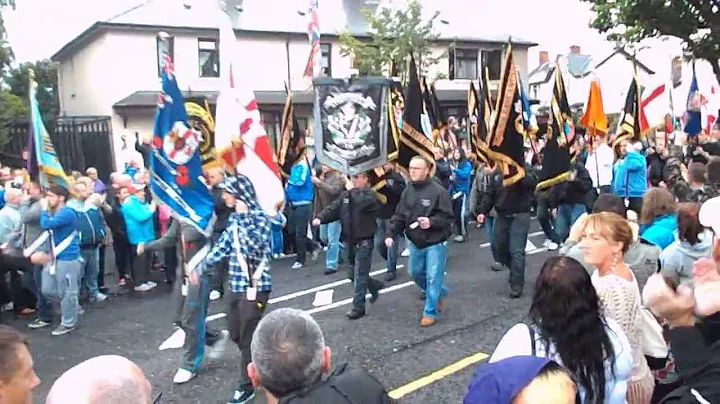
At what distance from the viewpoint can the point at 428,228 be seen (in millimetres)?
7543

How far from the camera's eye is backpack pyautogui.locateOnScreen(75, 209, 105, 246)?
29.4 ft

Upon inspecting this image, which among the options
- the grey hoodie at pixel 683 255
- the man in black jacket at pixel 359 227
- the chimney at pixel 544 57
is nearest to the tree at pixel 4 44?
the man in black jacket at pixel 359 227

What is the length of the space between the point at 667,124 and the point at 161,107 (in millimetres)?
12626

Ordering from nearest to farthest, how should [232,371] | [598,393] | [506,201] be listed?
[598,393] → [232,371] → [506,201]

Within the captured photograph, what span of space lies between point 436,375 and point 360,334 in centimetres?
Result: 140

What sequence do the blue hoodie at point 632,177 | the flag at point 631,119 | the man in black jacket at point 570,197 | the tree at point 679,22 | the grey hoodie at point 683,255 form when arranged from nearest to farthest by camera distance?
the grey hoodie at point 683,255
the man in black jacket at point 570,197
the blue hoodie at point 632,177
the flag at point 631,119
the tree at point 679,22

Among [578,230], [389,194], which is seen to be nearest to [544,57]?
[389,194]

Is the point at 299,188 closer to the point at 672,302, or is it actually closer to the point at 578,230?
the point at 578,230

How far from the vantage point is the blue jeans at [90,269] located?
30.0 feet

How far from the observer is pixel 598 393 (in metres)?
2.95

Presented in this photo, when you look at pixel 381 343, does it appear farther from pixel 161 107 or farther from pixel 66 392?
pixel 66 392

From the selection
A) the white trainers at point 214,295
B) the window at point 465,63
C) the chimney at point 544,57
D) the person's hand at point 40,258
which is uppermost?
the chimney at point 544,57

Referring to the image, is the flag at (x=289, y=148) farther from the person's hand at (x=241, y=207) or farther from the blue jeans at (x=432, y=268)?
the person's hand at (x=241, y=207)

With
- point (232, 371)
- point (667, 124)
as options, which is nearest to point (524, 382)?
point (232, 371)
